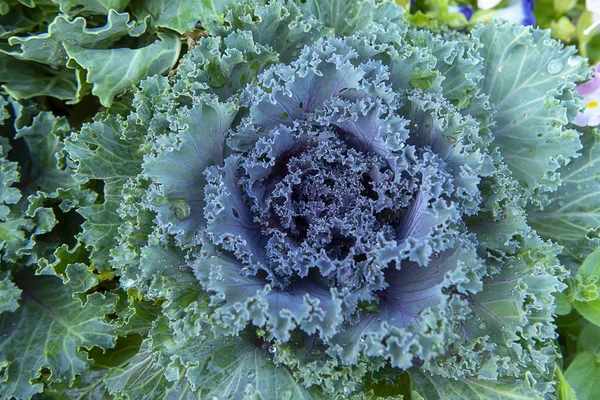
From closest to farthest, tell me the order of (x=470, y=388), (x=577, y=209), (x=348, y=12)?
1. (x=470, y=388)
2. (x=348, y=12)
3. (x=577, y=209)

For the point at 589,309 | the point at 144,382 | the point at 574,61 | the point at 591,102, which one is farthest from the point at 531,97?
the point at 144,382

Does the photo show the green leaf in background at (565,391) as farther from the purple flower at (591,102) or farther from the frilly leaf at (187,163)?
the frilly leaf at (187,163)

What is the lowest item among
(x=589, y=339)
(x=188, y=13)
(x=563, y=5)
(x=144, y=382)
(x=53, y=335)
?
(x=53, y=335)

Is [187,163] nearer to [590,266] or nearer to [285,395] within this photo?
[285,395]

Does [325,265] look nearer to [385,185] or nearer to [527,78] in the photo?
→ [385,185]

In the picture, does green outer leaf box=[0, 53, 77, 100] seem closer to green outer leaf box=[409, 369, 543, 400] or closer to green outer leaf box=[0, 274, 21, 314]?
green outer leaf box=[0, 274, 21, 314]
